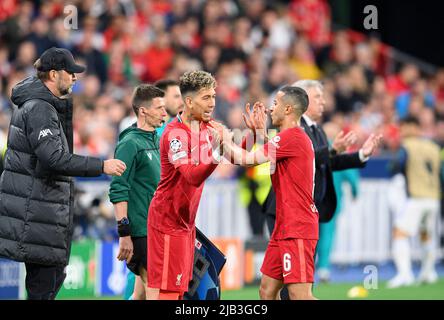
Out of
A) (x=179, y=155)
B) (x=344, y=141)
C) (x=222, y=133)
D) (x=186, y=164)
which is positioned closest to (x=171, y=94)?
(x=344, y=141)

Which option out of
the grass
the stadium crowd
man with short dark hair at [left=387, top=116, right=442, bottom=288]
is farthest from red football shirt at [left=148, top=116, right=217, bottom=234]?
man with short dark hair at [left=387, top=116, right=442, bottom=288]

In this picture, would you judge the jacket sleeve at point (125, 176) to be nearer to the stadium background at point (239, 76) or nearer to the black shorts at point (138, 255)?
the black shorts at point (138, 255)

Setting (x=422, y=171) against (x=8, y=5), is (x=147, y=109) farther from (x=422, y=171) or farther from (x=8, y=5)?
(x=8, y=5)

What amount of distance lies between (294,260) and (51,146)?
216 centimetres

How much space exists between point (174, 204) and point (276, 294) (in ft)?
4.18

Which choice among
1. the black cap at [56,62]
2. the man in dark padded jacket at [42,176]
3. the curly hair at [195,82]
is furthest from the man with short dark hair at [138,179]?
the curly hair at [195,82]

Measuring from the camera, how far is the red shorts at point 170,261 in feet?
26.4

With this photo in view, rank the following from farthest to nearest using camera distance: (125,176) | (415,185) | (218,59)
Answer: (218,59) → (415,185) → (125,176)

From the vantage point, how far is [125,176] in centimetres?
880

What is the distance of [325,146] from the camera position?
31.8ft

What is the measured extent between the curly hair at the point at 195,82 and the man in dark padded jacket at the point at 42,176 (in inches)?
31.5

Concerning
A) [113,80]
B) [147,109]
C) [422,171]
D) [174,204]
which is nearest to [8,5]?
[113,80]

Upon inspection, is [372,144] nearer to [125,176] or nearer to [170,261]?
[125,176]

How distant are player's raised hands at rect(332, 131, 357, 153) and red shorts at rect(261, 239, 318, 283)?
144 centimetres
